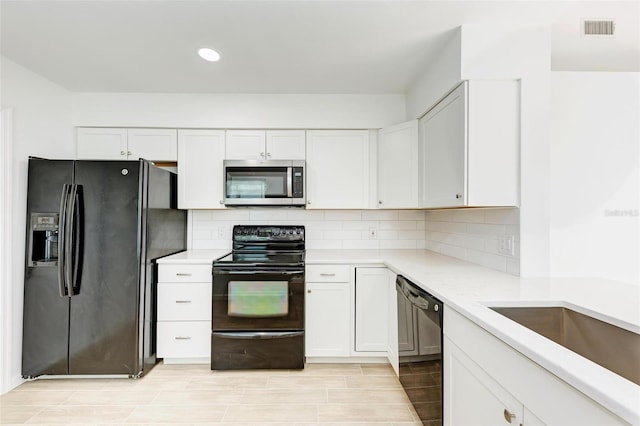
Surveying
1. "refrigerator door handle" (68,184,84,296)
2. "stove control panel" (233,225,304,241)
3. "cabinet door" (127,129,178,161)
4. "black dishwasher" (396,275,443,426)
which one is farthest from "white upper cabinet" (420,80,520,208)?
"refrigerator door handle" (68,184,84,296)

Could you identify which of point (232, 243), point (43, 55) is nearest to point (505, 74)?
point (232, 243)

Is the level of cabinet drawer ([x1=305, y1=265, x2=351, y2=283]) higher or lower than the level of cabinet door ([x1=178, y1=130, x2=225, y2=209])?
lower

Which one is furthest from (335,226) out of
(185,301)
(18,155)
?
(18,155)

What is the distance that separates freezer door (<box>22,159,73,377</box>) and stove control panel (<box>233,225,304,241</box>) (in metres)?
1.38

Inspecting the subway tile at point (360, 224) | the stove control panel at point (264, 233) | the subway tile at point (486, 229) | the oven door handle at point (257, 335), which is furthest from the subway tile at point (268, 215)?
the subway tile at point (486, 229)

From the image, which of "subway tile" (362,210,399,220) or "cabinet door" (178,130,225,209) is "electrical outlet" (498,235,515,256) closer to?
"subway tile" (362,210,399,220)

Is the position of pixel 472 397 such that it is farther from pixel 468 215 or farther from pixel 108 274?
pixel 108 274

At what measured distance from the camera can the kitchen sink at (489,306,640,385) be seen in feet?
3.75

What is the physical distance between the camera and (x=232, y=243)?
10.5ft

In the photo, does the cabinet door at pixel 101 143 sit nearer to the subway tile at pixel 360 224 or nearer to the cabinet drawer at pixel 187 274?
the cabinet drawer at pixel 187 274

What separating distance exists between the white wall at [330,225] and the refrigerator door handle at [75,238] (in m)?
Answer: 1.03

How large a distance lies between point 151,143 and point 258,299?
1.76 m

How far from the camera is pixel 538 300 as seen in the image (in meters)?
1.36

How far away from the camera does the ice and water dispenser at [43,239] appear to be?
2297mm
